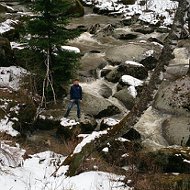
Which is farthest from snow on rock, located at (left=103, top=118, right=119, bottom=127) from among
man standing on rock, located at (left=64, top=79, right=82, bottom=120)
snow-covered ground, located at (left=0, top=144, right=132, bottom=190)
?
snow-covered ground, located at (left=0, top=144, right=132, bottom=190)

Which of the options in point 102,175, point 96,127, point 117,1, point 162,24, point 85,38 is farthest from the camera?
point 117,1

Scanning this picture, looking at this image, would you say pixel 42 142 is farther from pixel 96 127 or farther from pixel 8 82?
pixel 8 82

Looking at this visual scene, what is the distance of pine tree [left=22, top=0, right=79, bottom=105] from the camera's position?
A: 13914mm

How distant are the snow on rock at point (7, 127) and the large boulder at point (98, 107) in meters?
2.72

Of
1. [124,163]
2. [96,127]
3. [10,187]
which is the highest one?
[10,187]

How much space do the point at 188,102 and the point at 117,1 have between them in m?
15.2

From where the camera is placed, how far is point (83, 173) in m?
8.66

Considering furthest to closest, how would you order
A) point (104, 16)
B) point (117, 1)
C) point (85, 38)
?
point (117, 1)
point (104, 16)
point (85, 38)

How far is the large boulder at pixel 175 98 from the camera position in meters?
15.3

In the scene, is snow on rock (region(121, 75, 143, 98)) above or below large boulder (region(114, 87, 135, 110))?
above

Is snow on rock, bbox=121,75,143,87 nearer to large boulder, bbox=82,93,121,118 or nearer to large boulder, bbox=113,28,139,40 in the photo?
large boulder, bbox=82,93,121,118

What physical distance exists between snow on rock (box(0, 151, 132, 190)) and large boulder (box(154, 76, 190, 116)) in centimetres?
720

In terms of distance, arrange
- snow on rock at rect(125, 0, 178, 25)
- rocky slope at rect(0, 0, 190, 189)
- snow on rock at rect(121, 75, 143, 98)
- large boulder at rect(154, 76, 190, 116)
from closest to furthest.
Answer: rocky slope at rect(0, 0, 190, 189)
large boulder at rect(154, 76, 190, 116)
snow on rock at rect(121, 75, 143, 98)
snow on rock at rect(125, 0, 178, 25)

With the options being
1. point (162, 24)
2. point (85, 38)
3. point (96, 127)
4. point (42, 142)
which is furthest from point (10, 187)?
point (162, 24)
